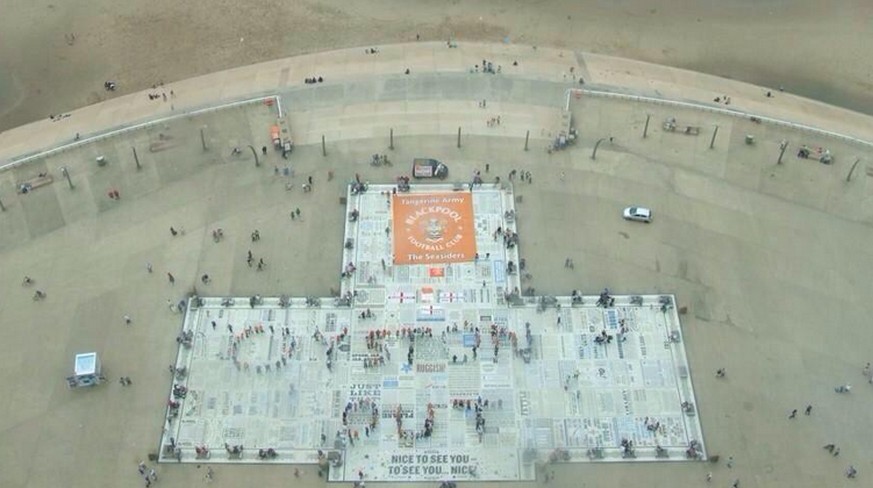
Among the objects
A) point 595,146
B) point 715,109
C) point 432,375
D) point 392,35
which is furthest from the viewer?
point 392,35

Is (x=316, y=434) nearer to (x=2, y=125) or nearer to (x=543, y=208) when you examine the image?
(x=543, y=208)

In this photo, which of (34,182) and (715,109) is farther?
(715,109)

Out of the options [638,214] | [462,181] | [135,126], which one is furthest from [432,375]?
[135,126]

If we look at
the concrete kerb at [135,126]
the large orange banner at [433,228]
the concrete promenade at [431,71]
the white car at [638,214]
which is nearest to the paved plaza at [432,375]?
the large orange banner at [433,228]

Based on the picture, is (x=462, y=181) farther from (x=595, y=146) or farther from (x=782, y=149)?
(x=782, y=149)

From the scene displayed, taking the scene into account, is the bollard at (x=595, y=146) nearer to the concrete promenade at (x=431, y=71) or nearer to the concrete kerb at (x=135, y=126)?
the concrete promenade at (x=431, y=71)

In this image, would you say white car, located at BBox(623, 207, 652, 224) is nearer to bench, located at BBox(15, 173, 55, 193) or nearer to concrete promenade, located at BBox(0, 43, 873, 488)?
concrete promenade, located at BBox(0, 43, 873, 488)
